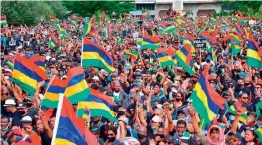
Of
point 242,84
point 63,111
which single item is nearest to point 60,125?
point 63,111

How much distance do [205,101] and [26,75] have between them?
11.0 feet

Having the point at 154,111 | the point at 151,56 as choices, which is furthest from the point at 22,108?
the point at 151,56

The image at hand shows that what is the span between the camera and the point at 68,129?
5.64 m

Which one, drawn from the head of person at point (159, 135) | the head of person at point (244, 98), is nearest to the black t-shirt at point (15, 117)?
→ the head of person at point (159, 135)

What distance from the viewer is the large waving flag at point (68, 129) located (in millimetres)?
5547

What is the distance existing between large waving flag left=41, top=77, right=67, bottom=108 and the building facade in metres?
71.8

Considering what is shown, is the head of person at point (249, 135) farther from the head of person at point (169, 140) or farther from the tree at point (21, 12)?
the tree at point (21, 12)

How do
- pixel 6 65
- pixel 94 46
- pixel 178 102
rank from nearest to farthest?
pixel 178 102 → pixel 94 46 → pixel 6 65

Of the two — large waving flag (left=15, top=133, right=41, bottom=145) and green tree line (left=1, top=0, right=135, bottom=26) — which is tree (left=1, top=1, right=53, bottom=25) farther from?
large waving flag (left=15, top=133, right=41, bottom=145)

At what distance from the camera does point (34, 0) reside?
48938 mm

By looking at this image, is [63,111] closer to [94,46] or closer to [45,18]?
[94,46]

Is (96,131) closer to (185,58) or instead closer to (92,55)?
(92,55)

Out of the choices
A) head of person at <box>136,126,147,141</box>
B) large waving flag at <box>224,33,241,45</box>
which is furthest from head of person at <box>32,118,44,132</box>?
large waving flag at <box>224,33,241,45</box>

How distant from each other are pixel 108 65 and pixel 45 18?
133 ft
